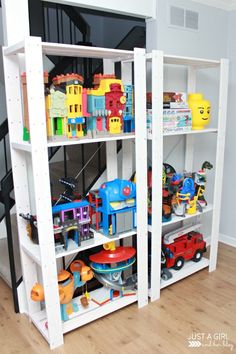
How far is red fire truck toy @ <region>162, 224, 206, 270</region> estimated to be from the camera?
8.29 ft

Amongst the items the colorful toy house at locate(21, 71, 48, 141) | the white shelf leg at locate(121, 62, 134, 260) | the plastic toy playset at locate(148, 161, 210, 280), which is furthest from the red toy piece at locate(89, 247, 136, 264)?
the colorful toy house at locate(21, 71, 48, 141)

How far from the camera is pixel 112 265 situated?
7.36 feet

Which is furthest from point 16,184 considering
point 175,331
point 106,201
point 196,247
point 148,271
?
point 196,247

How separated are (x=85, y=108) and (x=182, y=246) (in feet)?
4.62

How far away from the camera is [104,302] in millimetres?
2160

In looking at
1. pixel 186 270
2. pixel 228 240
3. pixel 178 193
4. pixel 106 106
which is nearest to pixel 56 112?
pixel 106 106

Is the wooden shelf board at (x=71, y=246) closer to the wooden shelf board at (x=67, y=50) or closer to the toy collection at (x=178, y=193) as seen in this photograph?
the toy collection at (x=178, y=193)

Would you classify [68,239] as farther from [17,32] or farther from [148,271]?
[17,32]

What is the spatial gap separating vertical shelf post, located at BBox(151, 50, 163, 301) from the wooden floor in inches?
7.5

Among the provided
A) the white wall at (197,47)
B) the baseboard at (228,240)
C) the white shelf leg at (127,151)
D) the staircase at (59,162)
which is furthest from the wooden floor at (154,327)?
the white wall at (197,47)

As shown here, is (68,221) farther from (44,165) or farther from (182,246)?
(182,246)

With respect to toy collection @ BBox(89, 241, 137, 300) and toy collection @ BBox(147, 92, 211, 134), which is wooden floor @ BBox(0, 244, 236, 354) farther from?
toy collection @ BBox(147, 92, 211, 134)

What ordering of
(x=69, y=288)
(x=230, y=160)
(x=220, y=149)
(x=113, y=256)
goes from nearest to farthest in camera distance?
(x=69, y=288) < (x=113, y=256) < (x=220, y=149) < (x=230, y=160)

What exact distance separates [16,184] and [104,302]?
0.97m
